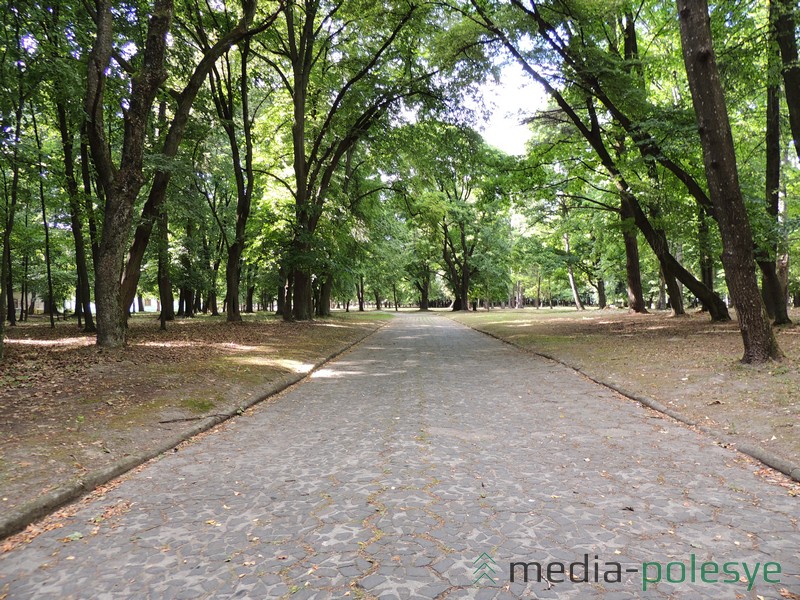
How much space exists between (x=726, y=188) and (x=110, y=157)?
42.9 feet

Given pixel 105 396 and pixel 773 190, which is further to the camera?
pixel 773 190

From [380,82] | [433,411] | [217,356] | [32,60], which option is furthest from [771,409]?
[380,82]

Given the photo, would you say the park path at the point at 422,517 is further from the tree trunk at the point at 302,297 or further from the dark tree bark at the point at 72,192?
the tree trunk at the point at 302,297

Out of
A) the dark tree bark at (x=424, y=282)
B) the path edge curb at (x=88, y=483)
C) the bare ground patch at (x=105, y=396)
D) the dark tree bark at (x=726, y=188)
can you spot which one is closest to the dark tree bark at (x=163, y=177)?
the bare ground patch at (x=105, y=396)

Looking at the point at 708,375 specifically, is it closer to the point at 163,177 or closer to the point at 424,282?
the point at 163,177

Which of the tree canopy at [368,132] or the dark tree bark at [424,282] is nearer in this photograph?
the tree canopy at [368,132]

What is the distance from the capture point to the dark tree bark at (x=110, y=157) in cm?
1067

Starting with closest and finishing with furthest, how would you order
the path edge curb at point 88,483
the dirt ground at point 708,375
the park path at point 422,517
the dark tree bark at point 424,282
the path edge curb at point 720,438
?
→ 1. the park path at point 422,517
2. the path edge curb at point 88,483
3. the path edge curb at point 720,438
4. the dirt ground at point 708,375
5. the dark tree bark at point 424,282

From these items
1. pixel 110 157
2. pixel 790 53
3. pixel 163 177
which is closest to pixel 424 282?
pixel 163 177

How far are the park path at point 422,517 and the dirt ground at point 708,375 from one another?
759mm

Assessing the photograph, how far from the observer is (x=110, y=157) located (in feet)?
36.1

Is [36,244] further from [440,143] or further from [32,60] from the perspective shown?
[440,143]

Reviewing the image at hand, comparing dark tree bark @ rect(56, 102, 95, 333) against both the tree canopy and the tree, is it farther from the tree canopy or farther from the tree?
the tree

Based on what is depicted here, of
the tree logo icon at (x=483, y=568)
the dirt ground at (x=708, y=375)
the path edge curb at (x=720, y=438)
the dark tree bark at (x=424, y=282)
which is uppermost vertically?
the dark tree bark at (x=424, y=282)
